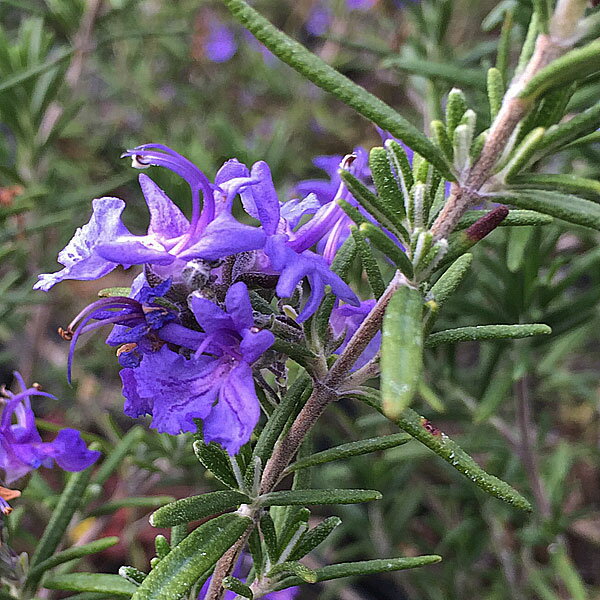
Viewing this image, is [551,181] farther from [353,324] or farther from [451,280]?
[353,324]

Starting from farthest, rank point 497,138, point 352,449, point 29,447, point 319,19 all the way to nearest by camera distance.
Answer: point 319,19 → point 29,447 → point 352,449 → point 497,138

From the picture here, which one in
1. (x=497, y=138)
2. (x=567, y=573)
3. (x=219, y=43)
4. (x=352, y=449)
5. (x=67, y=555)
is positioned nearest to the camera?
(x=497, y=138)

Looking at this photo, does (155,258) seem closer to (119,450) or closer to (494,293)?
(119,450)

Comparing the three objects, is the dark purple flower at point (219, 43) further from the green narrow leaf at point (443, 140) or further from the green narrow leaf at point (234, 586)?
the green narrow leaf at point (234, 586)

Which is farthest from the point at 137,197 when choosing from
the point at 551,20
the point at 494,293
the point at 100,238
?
the point at 551,20

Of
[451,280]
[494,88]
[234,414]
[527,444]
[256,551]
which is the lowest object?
→ [527,444]

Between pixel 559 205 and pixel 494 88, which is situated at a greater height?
pixel 494 88

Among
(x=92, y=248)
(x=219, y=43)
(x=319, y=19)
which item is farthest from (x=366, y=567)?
(x=319, y=19)
